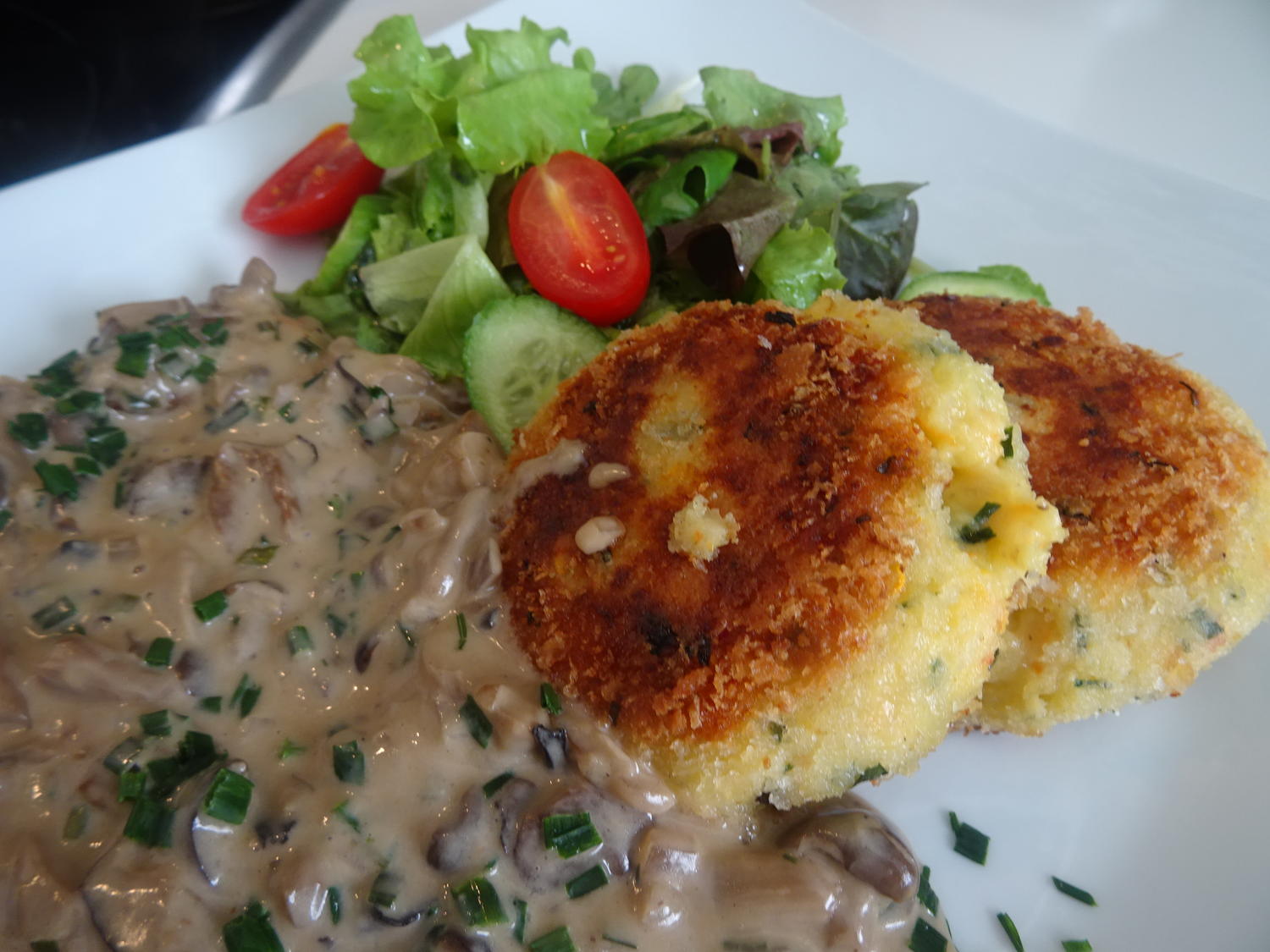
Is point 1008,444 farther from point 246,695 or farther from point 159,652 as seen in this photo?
point 159,652

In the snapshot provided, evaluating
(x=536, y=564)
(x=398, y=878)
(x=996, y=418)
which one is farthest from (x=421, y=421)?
(x=996, y=418)

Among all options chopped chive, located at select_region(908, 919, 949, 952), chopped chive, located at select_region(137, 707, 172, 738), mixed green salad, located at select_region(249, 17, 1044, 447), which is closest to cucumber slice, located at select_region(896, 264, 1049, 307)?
mixed green salad, located at select_region(249, 17, 1044, 447)

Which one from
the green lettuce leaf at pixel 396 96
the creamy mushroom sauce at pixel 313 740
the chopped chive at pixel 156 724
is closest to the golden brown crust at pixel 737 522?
the creamy mushroom sauce at pixel 313 740

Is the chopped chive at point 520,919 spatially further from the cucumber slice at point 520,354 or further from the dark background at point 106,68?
the dark background at point 106,68

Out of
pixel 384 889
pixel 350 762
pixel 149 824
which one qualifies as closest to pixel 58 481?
pixel 149 824

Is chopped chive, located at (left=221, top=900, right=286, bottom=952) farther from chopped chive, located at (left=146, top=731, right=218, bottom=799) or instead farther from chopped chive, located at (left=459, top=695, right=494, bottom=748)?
chopped chive, located at (left=459, top=695, right=494, bottom=748)
